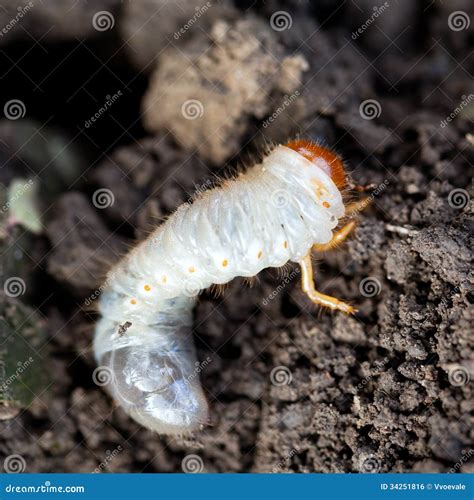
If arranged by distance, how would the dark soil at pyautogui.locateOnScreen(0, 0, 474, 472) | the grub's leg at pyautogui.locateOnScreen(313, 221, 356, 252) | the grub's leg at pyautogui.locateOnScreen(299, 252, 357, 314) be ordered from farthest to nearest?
the grub's leg at pyautogui.locateOnScreen(313, 221, 356, 252) → the grub's leg at pyautogui.locateOnScreen(299, 252, 357, 314) → the dark soil at pyautogui.locateOnScreen(0, 0, 474, 472)

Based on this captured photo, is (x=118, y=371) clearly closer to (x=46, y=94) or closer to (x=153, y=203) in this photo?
(x=153, y=203)

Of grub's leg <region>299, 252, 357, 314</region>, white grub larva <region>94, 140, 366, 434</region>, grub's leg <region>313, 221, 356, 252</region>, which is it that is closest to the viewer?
white grub larva <region>94, 140, 366, 434</region>

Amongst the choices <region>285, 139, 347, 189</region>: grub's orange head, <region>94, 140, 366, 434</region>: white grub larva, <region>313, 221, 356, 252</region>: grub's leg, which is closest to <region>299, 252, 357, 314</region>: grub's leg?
<region>94, 140, 366, 434</region>: white grub larva

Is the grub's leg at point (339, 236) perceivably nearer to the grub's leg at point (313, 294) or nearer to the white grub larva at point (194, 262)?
the white grub larva at point (194, 262)

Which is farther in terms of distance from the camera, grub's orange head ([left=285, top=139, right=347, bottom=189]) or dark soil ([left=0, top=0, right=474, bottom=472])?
grub's orange head ([left=285, top=139, right=347, bottom=189])

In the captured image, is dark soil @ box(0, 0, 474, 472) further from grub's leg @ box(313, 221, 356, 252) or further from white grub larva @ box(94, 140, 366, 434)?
white grub larva @ box(94, 140, 366, 434)

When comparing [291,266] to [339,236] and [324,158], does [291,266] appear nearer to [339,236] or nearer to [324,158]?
[339,236]

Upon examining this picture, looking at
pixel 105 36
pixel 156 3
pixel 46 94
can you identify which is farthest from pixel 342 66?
pixel 46 94
